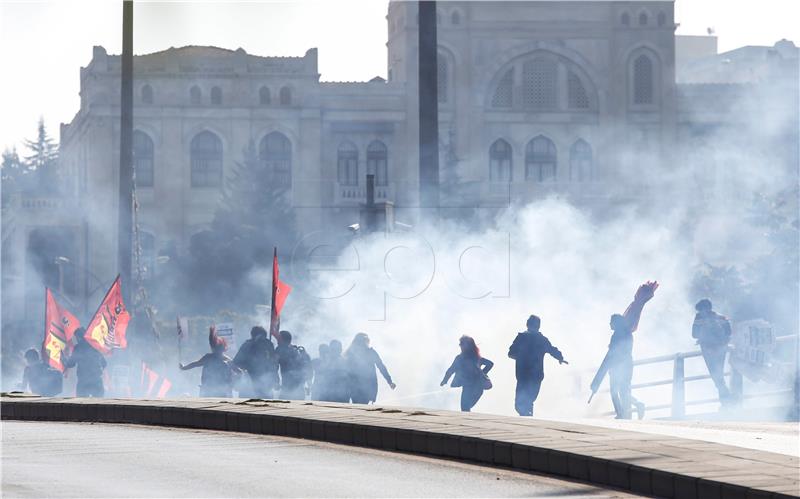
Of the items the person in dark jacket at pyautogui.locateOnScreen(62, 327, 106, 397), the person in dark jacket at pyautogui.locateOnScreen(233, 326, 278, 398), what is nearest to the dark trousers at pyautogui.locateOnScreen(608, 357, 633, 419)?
the person in dark jacket at pyautogui.locateOnScreen(233, 326, 278, 398)

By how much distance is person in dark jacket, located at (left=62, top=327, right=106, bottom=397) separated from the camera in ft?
72.5

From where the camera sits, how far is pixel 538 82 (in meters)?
85.2

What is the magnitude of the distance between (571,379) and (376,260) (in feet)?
14.0

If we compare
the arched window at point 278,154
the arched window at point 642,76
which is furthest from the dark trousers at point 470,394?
the arched window at point 642,76

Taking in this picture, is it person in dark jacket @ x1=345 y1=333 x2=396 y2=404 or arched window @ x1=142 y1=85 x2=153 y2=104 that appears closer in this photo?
person in dark jacket @ x1=345 y1=333 x2=396 y2=404

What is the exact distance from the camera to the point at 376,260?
2981cm

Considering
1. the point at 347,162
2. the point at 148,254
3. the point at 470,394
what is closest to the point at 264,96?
the point at 347,162

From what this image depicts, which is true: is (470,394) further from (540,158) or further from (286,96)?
(540,158)

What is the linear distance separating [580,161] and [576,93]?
4040 mm

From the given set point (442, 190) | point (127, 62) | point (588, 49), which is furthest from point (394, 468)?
point (588, 49)

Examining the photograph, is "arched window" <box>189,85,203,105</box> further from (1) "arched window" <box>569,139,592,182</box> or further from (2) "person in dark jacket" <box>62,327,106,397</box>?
(2) "person in dark jacket" <box>62,327,106,397</box>

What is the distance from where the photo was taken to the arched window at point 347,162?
82375mm

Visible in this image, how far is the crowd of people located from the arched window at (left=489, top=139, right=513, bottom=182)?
2380 inches

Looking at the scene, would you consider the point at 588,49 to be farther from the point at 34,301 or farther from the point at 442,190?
the point at 34,301
